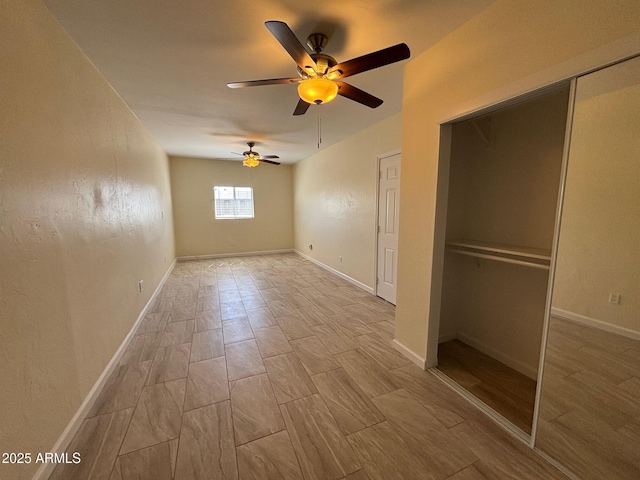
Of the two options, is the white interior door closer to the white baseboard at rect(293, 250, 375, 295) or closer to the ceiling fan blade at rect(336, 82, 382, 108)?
the white baseboard at rect(293, 250, 375, 295)

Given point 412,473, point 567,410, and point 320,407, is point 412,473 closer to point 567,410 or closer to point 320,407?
point 320,407

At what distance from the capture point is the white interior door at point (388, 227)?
3441mm

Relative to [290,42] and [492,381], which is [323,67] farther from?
[492,381]

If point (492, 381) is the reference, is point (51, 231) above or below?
above

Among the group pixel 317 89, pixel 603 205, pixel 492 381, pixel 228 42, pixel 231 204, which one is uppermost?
pixel 228 42

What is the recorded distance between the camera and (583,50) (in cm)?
113

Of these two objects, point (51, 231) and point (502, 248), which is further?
point (502, 248)

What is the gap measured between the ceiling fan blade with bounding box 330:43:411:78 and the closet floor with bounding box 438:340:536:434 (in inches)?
93.7

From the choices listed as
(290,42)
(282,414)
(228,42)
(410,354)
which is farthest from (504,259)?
(228,42)

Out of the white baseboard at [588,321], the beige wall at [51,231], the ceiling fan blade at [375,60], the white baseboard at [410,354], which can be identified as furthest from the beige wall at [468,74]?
the beige wall at [51,231]

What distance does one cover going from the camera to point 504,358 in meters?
2.25

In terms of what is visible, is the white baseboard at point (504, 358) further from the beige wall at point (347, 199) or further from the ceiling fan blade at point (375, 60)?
the ceiling fan blade at point (375, 60)

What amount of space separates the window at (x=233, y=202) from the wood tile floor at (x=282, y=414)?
4.29 m

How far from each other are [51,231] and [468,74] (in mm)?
2763
